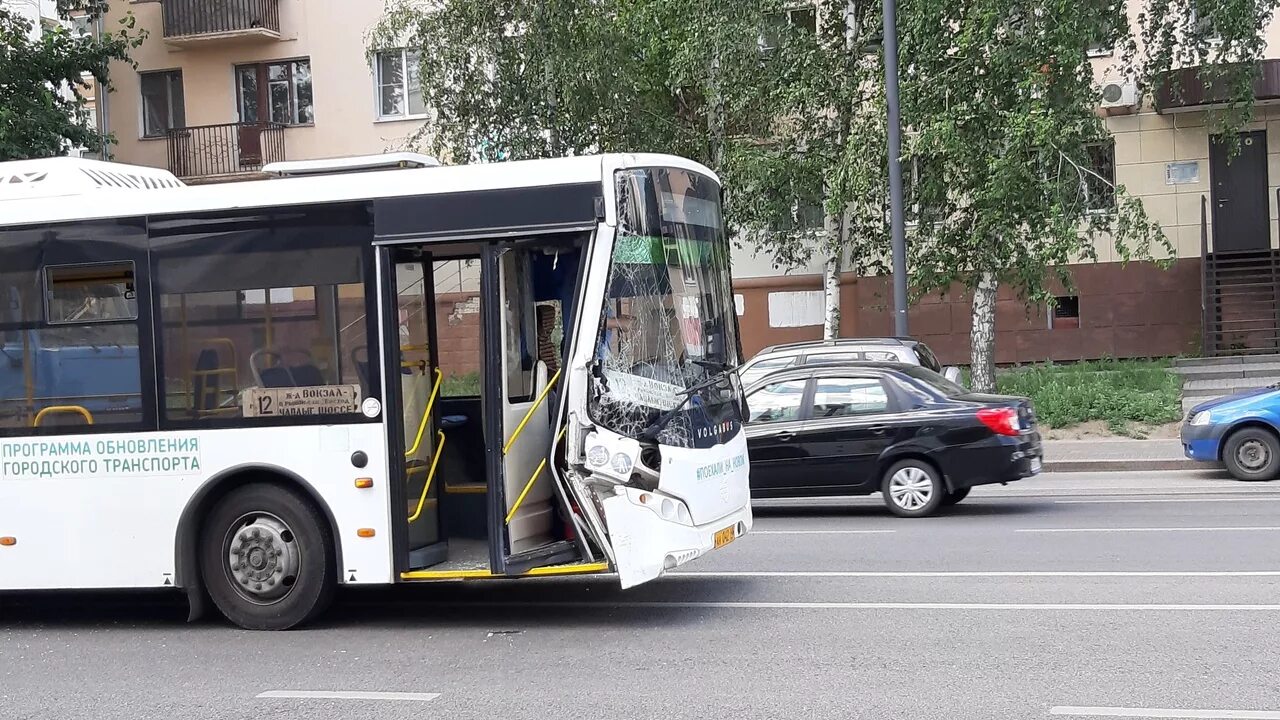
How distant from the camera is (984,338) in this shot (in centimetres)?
2262

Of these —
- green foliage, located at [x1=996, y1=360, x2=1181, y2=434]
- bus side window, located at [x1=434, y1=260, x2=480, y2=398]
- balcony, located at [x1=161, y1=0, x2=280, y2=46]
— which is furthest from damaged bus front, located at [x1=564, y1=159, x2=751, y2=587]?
balcony, located at [x1=161, y1=0, x2=280, y2=46]

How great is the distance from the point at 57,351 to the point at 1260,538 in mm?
9323

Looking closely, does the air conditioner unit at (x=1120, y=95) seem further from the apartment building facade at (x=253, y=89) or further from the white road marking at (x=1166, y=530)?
the white road marking at (x=1166, y=530)

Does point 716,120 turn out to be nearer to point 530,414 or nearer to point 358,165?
point 358,165

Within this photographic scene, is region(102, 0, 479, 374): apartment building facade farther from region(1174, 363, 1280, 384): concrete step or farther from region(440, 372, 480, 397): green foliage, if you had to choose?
region(440, 372, 480, 397): green foliage

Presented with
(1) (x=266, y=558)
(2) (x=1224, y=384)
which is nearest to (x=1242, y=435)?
(2) (x=1224, y=384)

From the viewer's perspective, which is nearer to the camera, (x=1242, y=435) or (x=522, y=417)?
(x=522, y=417)

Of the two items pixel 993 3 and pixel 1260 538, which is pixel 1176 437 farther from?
pixel 1260 538

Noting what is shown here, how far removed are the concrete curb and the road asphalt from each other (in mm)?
6074

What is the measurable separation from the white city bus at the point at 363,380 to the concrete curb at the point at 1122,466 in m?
10.3

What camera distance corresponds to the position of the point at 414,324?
28.9ft

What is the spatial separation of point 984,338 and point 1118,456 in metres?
4.43

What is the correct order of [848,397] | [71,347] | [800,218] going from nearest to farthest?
1. [71,347]
2. [848,397]
3. [800,218]

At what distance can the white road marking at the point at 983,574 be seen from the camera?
9.52m
